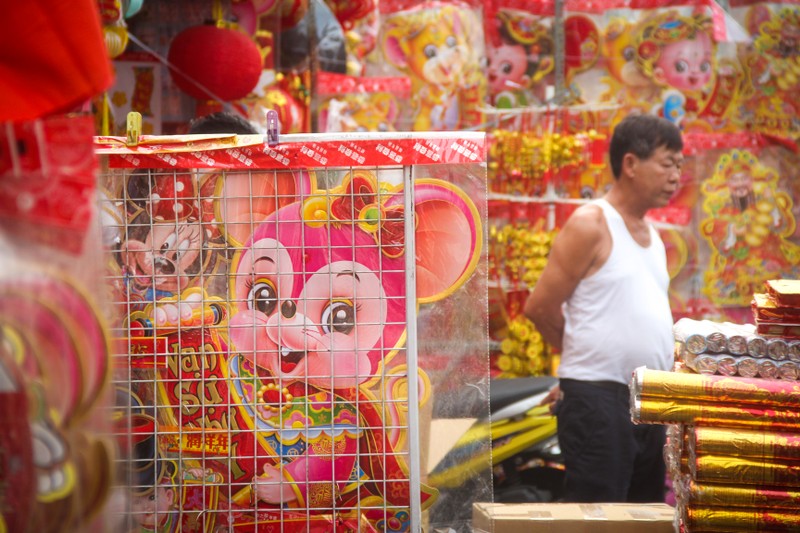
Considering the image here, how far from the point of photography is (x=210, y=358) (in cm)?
155

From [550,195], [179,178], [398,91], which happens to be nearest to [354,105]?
[398,91]

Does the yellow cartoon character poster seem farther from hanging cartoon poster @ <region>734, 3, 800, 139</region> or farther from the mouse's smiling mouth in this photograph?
the mouse's smiling mouth

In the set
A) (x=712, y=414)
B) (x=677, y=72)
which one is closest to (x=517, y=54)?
(x=677, y=72)

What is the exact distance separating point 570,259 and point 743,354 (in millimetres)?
1327

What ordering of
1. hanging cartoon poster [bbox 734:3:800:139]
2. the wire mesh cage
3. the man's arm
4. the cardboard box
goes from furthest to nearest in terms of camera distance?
hanging cartoon poster [bbox 734:3:800:139]
the man's arm
the cardboard box
the wire mesh cage

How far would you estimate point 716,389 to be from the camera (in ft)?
5.36

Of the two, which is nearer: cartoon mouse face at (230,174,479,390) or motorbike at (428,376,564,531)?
cartoon mouse face at (230,174,479,390)

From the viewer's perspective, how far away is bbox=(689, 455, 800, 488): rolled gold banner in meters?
1.59

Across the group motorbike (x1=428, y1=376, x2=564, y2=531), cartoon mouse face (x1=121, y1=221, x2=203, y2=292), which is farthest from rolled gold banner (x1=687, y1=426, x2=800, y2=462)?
motorbike (x1=428, y1=376, x2=564, y2=531)

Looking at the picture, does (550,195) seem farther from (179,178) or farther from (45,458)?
(45,458)

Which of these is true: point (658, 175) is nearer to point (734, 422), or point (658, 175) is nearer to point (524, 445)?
point (524, 445)

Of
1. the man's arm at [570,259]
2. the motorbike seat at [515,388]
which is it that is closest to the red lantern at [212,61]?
the man's arm at [570,259]

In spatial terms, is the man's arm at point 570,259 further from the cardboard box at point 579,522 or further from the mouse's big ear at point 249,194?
the mouse's big ear at point 249,194

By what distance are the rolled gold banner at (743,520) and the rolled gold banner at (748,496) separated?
0.01 metres
